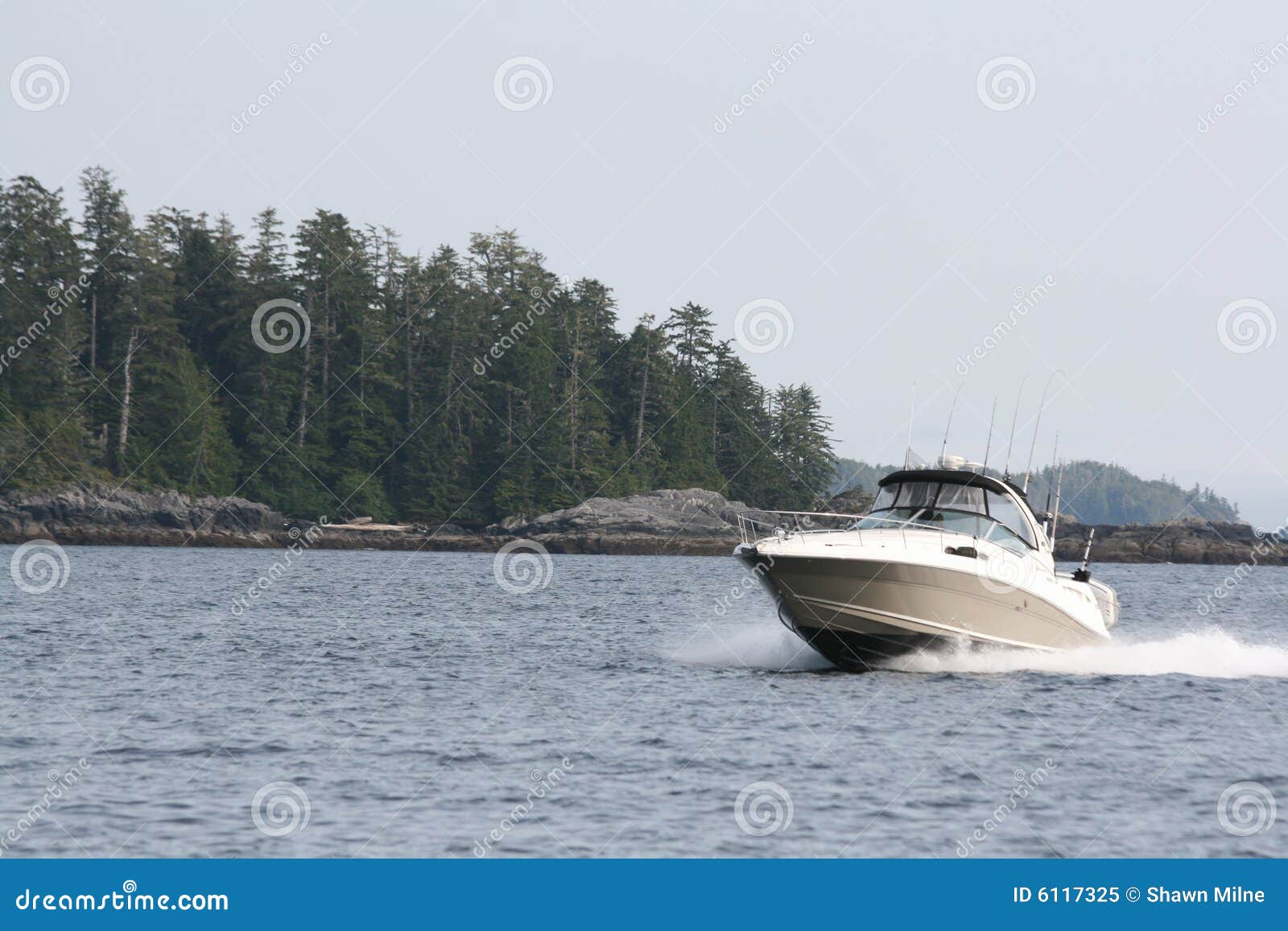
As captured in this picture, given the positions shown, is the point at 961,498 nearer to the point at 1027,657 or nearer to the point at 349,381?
the point at 1027,657

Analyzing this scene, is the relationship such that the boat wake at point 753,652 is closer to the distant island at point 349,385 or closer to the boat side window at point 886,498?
the boat side window at point 886,498

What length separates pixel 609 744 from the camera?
55.5 ft

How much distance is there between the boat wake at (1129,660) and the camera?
22234 mm

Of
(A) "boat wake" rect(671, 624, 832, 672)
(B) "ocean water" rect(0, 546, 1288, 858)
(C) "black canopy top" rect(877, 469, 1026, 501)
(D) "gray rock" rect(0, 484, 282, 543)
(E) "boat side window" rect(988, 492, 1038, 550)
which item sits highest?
(D) "gray rock" rect(0, 484, 282, 543)

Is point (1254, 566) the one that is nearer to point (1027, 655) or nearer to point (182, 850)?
point (1027, 655)

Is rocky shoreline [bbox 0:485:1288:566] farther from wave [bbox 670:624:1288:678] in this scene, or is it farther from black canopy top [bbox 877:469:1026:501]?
black canopy top [bbox 877:469:1026:501]

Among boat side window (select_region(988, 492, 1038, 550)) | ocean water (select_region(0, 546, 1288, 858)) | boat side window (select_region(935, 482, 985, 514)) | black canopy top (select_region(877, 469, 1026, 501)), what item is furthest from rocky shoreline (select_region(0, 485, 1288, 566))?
boat side window (select_region(988, 492, 1038, 550))

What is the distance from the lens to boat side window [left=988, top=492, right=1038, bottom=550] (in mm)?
22981

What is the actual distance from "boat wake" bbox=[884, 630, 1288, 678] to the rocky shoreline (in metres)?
61.5

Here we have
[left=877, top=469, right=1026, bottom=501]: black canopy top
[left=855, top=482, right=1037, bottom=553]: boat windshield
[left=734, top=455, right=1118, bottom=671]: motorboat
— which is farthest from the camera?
[left=877, top=469, right=1026, bottom=501]: black canopy top

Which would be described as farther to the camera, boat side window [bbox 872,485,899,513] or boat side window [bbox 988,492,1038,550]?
boat side window [bbox 872,485,899,513]

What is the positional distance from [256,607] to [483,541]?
55.0 metres

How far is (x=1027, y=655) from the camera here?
76.3 ft

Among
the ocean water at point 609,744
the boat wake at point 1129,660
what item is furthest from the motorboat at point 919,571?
the ocean water at point 609,744
